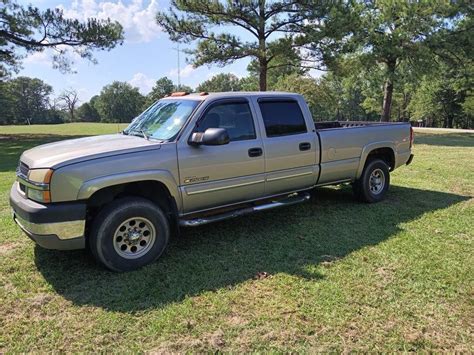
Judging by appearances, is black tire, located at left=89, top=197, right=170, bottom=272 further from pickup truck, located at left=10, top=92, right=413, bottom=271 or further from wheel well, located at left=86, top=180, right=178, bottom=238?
wheel well, located at left=86, top=180, right=178, bottom=238

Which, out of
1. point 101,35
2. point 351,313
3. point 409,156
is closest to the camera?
point 351,313

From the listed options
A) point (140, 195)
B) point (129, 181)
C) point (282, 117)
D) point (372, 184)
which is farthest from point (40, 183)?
point (372, 184)

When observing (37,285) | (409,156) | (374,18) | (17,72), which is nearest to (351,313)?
(37,285)

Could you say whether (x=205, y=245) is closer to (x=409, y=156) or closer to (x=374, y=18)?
(x=409, y=156)

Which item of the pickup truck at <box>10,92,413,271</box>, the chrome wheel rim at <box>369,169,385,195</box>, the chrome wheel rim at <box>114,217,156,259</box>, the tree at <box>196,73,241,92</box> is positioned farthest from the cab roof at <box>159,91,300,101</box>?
the tree at <box>196,73,241,92</box>

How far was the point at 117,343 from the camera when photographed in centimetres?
290

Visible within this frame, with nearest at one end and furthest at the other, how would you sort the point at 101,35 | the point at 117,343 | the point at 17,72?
the point at 117,343, the point at 101,35, the point at 17,72

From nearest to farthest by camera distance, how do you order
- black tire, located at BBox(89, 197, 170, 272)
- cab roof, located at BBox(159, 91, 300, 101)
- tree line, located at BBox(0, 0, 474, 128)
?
1. black tire, located at BBox(89, 197, 170, 272)
2. cab roof, located at BBox(159, 91, 300, 101)
3. tree line, located at BBox(0, 0, 474, 128)

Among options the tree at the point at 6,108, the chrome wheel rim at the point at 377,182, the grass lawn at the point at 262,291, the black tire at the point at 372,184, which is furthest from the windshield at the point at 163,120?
the tree at the point at 6,108

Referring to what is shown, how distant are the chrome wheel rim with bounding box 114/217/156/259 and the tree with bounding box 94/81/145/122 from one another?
317 ft

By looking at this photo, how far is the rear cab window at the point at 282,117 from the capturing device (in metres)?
5.13

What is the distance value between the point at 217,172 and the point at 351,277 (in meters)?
1.91

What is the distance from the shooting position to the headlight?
361cm

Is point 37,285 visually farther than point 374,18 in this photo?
No
